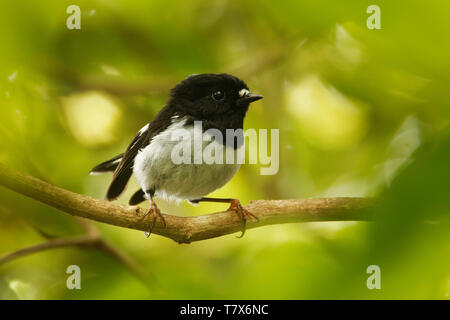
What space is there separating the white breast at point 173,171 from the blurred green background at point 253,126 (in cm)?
19

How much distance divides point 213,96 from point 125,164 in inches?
13.1

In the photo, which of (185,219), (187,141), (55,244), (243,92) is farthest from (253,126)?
(55,244)

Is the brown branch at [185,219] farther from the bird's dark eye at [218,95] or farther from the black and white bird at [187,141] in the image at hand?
the bird's dark eye at [218,95]

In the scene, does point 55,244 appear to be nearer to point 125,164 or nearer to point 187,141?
point 125,164

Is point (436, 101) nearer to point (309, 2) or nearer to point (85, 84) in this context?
point (309, 2)

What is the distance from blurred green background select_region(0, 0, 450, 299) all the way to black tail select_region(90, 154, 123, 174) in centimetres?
6

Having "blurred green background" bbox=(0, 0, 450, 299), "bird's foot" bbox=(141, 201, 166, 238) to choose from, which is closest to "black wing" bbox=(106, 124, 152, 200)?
"blurred green background" bbox=(0, 0, 450, 299)

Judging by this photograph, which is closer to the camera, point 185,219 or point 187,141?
point 185,219

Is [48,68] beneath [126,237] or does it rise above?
above

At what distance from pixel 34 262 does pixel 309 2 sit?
47.5 inches

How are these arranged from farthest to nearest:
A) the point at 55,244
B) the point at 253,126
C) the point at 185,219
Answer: the point at 253,126 < the point at 55,244 < the point at 185,219

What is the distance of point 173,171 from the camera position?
123 centimetres
